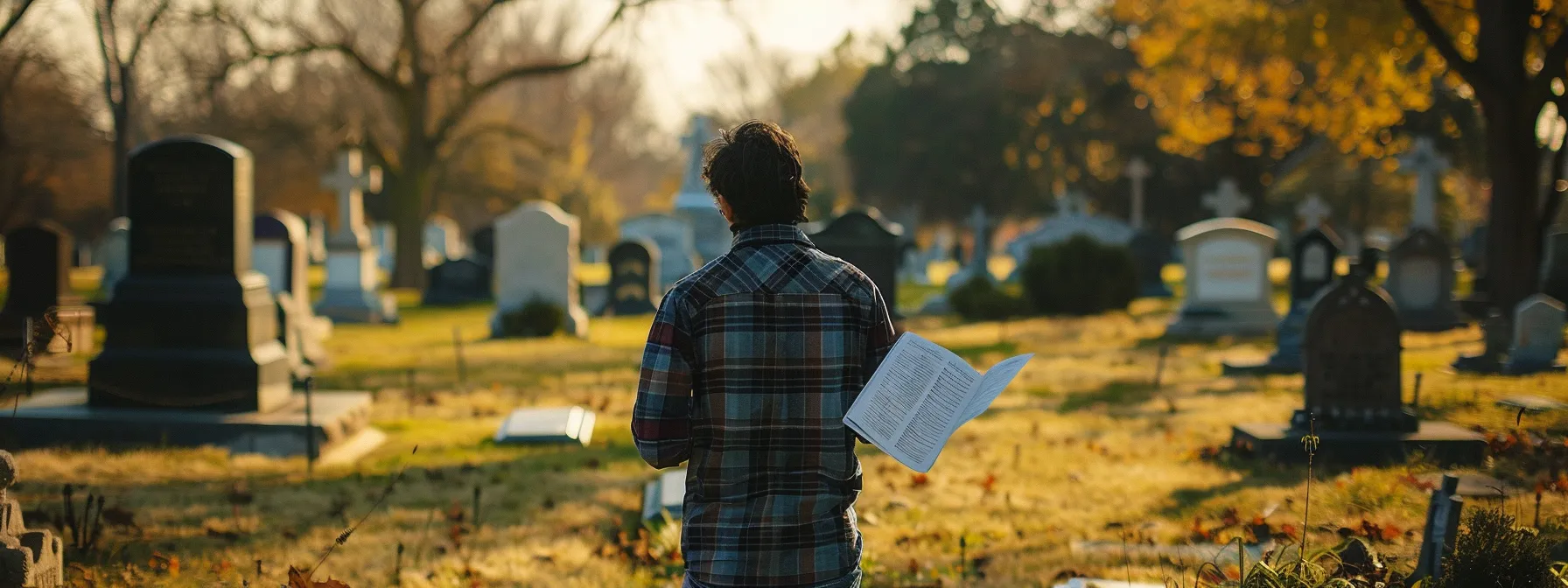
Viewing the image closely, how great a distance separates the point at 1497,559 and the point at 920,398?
6.79ft

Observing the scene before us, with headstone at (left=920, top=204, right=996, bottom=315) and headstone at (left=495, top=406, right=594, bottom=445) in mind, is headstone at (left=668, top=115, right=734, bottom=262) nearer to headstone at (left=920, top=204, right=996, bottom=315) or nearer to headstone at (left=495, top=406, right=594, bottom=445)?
headstone at (left=920, top=204, right=996, bottom=315)

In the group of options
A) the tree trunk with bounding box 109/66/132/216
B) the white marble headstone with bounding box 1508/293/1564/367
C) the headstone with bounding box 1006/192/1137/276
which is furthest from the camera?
the headstone with bounding box 1006/192/1137/276

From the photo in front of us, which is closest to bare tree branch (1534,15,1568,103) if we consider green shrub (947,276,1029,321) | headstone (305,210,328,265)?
green shrub (947,276,1029,321)

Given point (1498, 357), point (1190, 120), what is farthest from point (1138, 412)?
point (1190, 120)

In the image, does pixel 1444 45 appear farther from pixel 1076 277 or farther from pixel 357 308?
pixel 357 308

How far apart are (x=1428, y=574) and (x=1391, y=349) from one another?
3743 mm

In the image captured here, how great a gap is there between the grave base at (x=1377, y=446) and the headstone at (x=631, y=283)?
14.5m

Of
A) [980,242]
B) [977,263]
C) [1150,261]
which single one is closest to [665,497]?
[1150,261]

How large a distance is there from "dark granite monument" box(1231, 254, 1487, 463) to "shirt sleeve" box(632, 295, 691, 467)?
227 inches

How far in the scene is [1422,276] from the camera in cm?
1636

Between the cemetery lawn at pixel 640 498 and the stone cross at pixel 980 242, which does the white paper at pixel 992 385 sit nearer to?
the cemetery lawn at pixel 640 498

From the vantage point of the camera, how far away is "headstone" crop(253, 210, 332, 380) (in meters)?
11.4

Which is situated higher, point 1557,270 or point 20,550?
point 1557,270

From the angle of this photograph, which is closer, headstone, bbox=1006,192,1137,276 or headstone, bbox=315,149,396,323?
headstone, bbox=315,149,396,323
